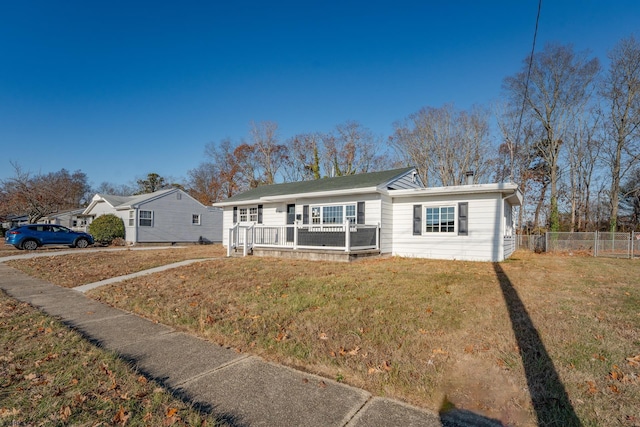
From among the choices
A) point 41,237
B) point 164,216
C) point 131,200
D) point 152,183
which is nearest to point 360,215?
point 164,216

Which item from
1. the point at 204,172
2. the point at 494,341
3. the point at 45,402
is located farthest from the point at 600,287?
the point at 204,172

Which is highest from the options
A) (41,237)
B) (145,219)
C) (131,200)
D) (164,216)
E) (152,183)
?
(152,183)

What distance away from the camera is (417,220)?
1354 cm

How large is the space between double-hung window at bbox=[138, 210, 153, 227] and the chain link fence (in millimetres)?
26719

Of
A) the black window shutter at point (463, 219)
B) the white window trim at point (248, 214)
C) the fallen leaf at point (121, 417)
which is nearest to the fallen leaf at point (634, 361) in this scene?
the fallen leaf at point (121, 417)

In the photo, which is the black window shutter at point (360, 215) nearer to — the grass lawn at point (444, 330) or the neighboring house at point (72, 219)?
the grass lawn at point (444, 330)

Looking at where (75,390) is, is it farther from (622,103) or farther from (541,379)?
(622,103)

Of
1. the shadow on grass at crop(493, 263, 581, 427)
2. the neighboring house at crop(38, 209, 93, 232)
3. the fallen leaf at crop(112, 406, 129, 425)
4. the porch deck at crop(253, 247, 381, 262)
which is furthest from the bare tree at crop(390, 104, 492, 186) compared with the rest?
the neighboring house at crop(38, 209, 93, 232)

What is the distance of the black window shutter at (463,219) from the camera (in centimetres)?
1239

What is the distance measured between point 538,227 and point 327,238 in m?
23.0

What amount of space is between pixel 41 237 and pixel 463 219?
2433cm

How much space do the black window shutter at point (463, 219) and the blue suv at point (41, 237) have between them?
76.4 feet

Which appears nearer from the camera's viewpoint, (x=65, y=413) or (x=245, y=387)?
(x=65, y=413)

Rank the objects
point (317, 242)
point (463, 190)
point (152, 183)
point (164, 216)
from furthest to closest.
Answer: point (152, 183) < point (164, 216) < point (317, 242) < point (463, 190)
